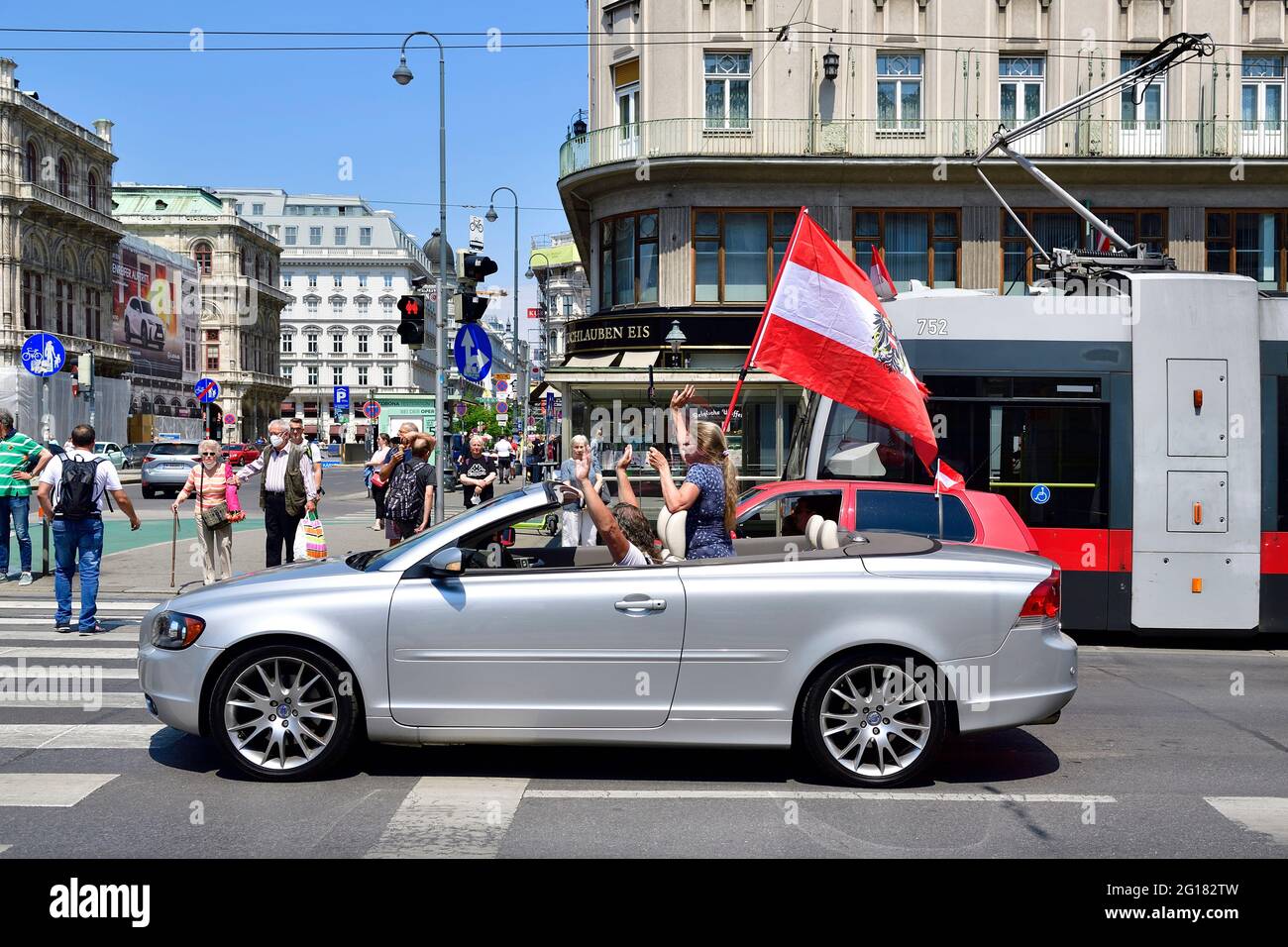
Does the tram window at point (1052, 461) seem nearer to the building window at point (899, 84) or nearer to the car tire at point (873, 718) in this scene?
the car tire at point (873, 718)

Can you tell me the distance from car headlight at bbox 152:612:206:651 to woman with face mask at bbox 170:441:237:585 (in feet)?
21.4

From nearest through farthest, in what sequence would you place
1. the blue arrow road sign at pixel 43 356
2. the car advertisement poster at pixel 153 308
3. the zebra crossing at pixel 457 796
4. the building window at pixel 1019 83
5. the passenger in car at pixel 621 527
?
the zebra crossing at pixel 457 796 < the passenger in car at pixel 621 527 < the blue arrow road sign at pixel 43 356 < the building window at pixel 1019 83 < the car advertisement poster at pixel 153 308

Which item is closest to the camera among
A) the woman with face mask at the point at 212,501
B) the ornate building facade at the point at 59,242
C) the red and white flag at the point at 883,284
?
the red and white flag at the point at 883,284

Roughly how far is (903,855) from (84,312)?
254 ft

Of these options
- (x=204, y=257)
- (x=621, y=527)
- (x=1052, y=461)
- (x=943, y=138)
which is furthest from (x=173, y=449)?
(x=204, y=257)

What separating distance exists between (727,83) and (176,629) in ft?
77.5

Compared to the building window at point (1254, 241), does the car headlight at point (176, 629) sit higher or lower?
lower

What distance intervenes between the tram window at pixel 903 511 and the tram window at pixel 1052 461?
7.13 ft

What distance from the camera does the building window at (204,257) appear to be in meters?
98.5

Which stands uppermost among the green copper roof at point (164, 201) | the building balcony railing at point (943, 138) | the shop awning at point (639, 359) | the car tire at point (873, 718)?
the green copper roof at point (164, 201)

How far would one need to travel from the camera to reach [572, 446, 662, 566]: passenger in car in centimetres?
614

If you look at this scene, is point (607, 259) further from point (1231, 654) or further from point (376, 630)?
point (376, 630)

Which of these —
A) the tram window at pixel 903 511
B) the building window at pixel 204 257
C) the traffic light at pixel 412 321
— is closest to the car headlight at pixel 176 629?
the tram window at pixel 903 511

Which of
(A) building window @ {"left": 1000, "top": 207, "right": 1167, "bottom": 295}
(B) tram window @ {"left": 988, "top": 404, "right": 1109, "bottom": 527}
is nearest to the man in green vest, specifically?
(B) tram window @ {"left": 988, "top": 404, "right": 1109, "bottom": 527}
